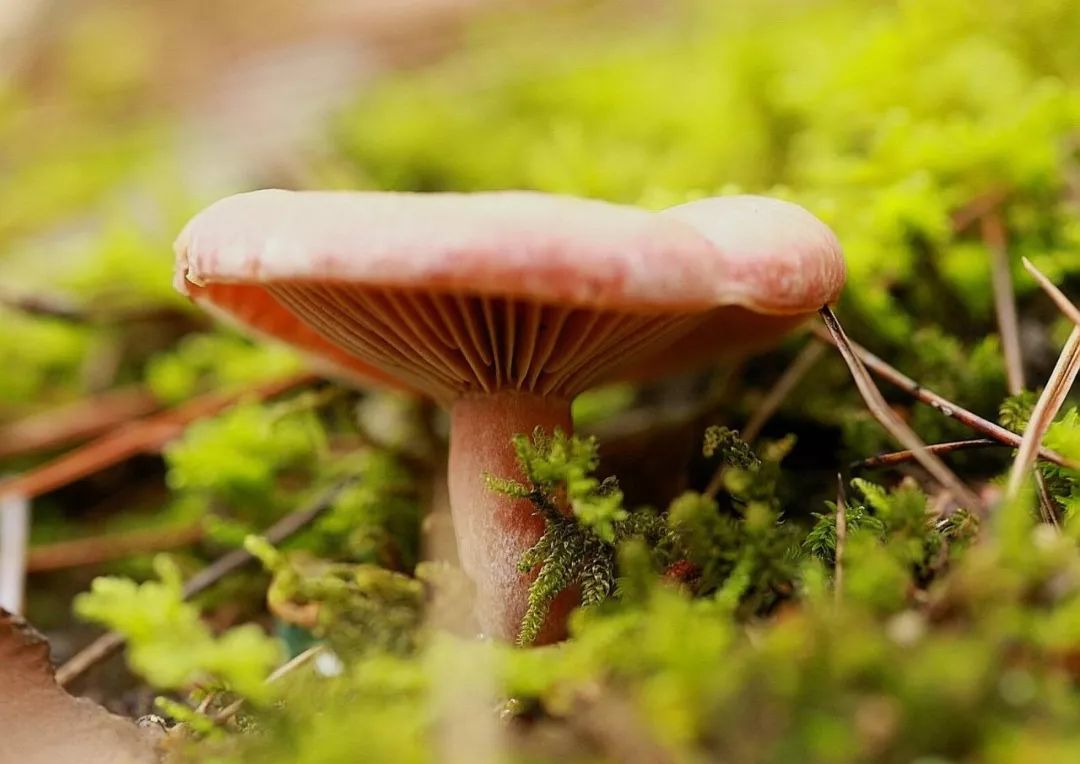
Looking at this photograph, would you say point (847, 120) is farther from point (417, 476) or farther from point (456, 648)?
point (456, 648)

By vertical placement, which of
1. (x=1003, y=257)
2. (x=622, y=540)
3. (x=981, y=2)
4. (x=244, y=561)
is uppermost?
(x=981, y=2)

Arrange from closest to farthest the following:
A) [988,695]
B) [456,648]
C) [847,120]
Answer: [988,695]
[456,648]
[847,120]

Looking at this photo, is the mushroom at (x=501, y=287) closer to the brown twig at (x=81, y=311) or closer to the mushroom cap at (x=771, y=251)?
the mushroom cap at (x=771, y=251)

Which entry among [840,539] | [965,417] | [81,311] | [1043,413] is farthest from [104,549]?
[1043,413]

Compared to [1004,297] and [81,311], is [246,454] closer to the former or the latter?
[81,311]

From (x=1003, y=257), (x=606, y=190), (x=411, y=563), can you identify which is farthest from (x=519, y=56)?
(x=411, y=563)

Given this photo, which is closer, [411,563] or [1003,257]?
[411,563]

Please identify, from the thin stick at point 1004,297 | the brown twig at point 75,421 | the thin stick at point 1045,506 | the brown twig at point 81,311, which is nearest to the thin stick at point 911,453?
the thin stick at point 1045,506

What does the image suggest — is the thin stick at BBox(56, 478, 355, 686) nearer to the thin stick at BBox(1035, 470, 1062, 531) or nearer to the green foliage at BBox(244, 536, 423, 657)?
the green foliage at BBox(244, 536, 423, 657)
